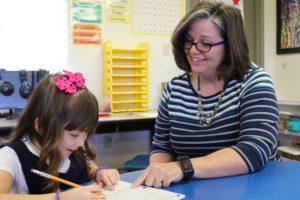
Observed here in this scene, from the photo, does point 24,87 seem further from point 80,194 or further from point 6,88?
point 80,194

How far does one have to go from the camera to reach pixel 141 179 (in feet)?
3.11

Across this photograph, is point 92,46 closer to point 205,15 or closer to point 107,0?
point 107,0

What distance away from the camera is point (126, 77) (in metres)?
3.02

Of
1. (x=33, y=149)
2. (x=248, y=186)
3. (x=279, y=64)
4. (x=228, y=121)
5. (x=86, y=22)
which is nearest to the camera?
(x=248, y=186)

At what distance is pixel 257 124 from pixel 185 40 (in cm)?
44

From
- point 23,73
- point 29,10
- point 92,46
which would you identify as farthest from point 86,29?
point 23,73

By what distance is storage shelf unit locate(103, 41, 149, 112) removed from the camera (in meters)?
2.89

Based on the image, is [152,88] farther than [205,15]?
Yes

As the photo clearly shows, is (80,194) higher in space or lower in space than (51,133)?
lower

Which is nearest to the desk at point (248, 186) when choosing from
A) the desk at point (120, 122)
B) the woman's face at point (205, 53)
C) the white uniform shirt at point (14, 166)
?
the white uniform shirt at point (14, 166)

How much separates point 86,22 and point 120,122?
98cm

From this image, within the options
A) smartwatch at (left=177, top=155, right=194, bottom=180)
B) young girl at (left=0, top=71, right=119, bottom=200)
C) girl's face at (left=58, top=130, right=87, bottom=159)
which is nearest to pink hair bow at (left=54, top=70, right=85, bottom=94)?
young girl at (left=0, top=71, right=119, bottom=200)

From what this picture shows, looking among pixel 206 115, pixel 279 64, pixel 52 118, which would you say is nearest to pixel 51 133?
pixel 52 118

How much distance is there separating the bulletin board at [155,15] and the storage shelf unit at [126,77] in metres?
0.19
